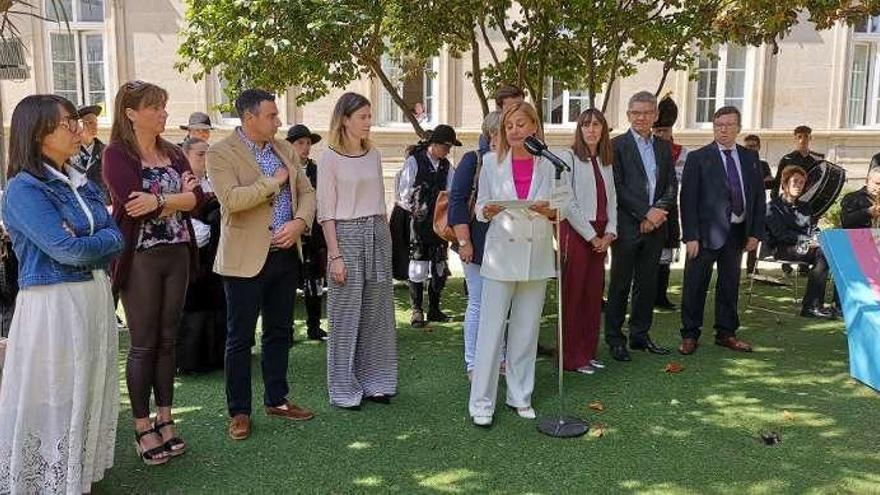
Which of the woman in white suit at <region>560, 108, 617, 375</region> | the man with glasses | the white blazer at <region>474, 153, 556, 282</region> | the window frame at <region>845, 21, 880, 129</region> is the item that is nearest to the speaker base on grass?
the white blazer at <region>474, 153, 556, 282</region>

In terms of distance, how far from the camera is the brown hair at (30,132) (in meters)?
2.98

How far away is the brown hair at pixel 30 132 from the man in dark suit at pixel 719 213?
4558mm

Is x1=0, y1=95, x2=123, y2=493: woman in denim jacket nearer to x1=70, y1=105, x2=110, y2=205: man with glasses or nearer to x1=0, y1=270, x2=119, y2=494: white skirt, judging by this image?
x1=0, y1=270, x2=119, y2=494: white skirt

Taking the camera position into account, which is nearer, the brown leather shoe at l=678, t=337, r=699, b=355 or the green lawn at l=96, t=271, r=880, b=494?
the green lawn at l=96, t=271, r=880, b=494

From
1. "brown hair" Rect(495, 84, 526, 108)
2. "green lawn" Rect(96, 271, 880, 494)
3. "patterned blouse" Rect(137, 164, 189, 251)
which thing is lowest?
"green lawn" Rect(96, 271, 880, 494)

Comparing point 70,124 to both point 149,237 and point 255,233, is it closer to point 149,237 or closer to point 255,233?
point 149,237

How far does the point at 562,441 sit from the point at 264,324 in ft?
6.14

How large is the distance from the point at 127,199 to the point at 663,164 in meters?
3.93

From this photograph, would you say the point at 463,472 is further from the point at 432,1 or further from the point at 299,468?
the point at 432,1

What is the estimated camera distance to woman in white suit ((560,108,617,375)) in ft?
17.1

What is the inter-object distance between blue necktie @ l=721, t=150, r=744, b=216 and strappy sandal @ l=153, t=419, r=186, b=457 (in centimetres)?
439

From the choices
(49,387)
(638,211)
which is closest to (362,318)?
(49,387)

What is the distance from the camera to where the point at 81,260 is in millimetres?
2938

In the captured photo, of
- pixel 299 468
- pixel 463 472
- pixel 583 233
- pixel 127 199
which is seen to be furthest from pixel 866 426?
pixel 127 199
